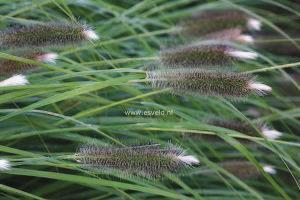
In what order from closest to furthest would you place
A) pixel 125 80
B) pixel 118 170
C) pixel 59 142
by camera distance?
pixel 118 170
pixel 125 80
pixel 59 142

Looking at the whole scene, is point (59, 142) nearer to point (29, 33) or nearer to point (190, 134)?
point (190, 134)

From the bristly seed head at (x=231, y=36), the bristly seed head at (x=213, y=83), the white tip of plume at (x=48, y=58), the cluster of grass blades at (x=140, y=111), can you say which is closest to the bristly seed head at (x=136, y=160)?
the cluster of grass blades at (x=140, y=111)

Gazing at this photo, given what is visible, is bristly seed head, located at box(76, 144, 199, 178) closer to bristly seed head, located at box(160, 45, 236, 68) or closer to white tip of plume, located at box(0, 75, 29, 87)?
white tip of plume, located at box(0, 75, 29, 87)

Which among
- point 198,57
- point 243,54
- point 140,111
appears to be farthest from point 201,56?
point 140,111

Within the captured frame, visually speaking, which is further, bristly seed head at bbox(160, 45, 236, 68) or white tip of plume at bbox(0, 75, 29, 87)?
bristly seed head at bbox(160, 45, 236, 68)

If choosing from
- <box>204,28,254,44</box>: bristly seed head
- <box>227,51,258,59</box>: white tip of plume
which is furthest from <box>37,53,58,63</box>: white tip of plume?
<box>204,28,254,44</box>: bristly seed head

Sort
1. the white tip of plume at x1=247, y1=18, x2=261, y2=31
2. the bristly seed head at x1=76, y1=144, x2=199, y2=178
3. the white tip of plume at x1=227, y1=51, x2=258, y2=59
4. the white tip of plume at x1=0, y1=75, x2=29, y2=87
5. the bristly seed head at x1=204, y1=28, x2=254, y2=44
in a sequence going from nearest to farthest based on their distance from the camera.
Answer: the bristly seed head at x1=76, y1=144, x2=199, y2=178, the white tip of plume at x1=0, y1=75, x2=29, y2=87, the white tip of plume at x1=227, y1=51, x2=258, y2=59, the bristly seed head at x1=204, y1=28, x2=254, y2=44, the white tip of plume at x1=247, y1=18, x2=261, y2=31

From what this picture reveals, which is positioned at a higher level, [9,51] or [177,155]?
[9,51]

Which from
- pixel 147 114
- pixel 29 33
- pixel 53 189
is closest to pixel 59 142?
pixel 53 189

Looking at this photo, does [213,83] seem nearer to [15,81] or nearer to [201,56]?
[201,56]
